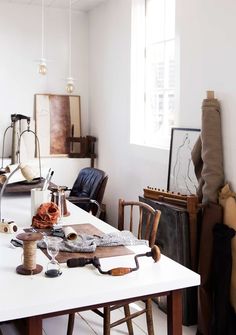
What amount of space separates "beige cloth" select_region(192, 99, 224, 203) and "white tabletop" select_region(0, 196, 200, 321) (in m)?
1.09

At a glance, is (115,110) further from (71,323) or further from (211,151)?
(71,323)

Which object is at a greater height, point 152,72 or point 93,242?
point 152,72

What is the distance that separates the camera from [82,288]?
5.61 ft

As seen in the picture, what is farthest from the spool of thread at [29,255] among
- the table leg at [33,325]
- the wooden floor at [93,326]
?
the wooden floor at [93,326]

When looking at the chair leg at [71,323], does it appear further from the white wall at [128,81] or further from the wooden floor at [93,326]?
the white wall at [128,81]

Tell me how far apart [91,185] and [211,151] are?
1552mm

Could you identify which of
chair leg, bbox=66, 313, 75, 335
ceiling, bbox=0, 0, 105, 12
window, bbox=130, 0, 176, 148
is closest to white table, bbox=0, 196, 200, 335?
chair leg, bbox=66, 313, 75, 335

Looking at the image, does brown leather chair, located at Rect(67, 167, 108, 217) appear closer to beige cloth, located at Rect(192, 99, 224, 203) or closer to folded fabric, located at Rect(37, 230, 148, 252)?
beige cloth, located at Rect(192, 99, 224, 203)

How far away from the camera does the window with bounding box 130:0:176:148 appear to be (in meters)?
4.14

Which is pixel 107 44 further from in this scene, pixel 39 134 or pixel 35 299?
pixel 35 299

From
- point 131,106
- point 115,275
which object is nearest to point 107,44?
point 131,106

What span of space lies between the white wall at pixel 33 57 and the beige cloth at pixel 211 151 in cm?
259

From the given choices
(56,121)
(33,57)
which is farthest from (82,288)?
(33,57)

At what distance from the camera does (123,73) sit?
4.66 meters
